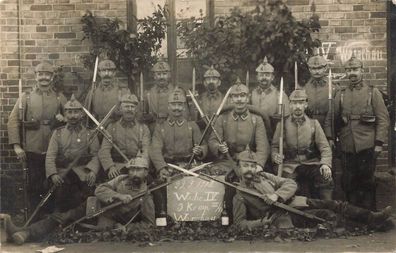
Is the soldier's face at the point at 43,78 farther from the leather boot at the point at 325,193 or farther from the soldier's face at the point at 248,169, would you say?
the leather boot at the point at 325,193

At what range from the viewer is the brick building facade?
658 cm

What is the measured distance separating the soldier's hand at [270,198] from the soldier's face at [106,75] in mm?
2291

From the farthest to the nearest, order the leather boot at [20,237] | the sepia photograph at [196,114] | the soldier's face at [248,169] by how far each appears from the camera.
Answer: the sepia photograph at [196,114] → the soldier's face at [248,169] → the leather boot at [20,237]

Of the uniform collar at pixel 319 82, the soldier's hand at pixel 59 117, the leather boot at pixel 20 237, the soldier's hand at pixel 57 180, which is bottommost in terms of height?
the leather boot at pixel 20 237

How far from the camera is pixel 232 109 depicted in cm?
673

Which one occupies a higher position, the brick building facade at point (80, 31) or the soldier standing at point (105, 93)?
the brick building facade at point (80, 31)

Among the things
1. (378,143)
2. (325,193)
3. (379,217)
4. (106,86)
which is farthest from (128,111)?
(379,217)

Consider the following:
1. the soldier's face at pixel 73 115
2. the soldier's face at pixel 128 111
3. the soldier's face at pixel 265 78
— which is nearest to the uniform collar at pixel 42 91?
the soldier's face at pixel 73 115

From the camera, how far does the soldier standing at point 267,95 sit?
6656mm

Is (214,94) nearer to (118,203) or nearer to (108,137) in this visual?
(108,137)

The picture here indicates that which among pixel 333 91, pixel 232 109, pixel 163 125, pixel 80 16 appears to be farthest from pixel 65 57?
pixel 333 91

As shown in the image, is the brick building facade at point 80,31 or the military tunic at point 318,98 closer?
the brick building facade at point 80,31

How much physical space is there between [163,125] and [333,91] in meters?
2.08

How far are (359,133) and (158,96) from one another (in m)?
2.44
